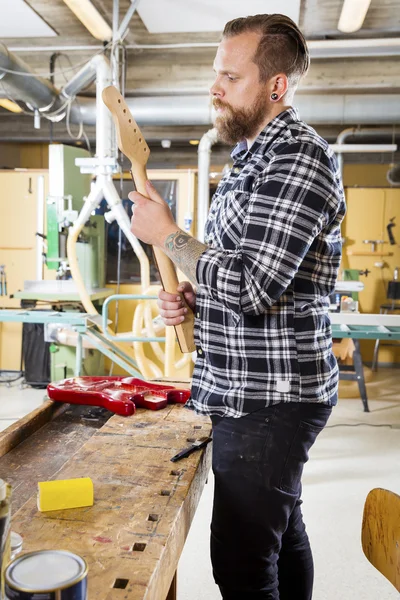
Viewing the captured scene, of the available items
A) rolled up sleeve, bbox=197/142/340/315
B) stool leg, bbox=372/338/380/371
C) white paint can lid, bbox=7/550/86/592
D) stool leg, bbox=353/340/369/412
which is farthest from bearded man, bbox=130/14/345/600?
stool leg, bbox=372/338/380/371

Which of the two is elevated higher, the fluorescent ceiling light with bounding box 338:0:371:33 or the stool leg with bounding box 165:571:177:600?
the fluorescent ceiling light with bounding box 338:0:371:33

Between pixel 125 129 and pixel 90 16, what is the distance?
9.47 ft

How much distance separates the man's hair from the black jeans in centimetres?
68

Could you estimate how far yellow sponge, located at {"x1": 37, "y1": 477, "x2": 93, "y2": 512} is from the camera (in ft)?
2.91

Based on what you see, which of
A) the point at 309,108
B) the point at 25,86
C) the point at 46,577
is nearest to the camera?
the point at 46,577

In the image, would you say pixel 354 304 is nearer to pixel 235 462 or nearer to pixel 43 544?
pixel 235 462

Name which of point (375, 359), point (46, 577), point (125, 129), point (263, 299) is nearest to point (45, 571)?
point (46, 577)

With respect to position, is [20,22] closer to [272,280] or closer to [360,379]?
[360,379]

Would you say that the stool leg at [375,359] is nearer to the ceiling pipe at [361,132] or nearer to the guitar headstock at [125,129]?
the ceiling pipe at [361,132]

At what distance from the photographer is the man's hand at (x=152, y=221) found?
1174 millimetres

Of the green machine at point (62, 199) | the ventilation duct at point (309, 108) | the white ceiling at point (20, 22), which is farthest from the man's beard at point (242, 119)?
the ventilation duct at point (309, 108)

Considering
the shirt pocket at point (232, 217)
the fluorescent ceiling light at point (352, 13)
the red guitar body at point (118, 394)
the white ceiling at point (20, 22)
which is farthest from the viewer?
the white ceiling at point (20, 22)

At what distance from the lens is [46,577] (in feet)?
1.70

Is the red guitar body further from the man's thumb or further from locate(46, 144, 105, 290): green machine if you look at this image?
locate(46, 144, 105, 290): green machine
